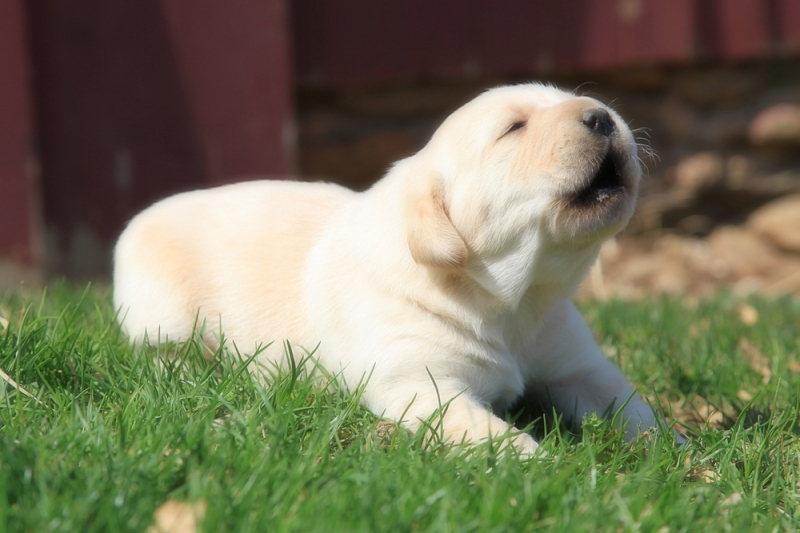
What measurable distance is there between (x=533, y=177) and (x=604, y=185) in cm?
24

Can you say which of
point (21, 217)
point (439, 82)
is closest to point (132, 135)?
point (21, 217)

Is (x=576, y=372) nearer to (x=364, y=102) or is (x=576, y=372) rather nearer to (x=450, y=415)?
(x=450, y=415)

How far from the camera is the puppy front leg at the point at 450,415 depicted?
7.14ft

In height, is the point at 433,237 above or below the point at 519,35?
below

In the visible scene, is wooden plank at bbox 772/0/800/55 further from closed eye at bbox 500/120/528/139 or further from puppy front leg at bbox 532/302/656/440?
closed eye at bbox 500/120/528/139

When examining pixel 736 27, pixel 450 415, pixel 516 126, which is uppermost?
pixel 736 27

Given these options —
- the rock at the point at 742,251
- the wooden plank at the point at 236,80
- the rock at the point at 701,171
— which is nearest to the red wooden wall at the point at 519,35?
the wooden plank at the point at 236,80

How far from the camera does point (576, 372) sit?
9.07 ft

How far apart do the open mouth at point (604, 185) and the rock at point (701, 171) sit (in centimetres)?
403

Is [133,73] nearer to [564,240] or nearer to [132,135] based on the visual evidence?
[132,135]

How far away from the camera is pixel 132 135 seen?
5637mm

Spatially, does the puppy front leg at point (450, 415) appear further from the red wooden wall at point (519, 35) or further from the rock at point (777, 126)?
the rock at point (777, 126)

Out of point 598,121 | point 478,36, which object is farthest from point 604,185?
point 478,36

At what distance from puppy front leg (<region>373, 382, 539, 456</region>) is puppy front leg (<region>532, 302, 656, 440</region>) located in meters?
0.40
